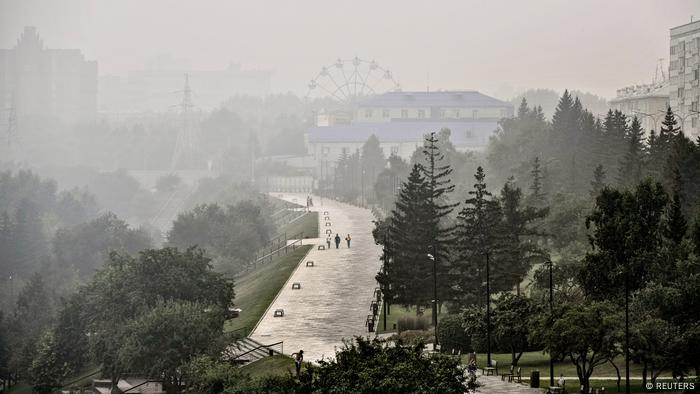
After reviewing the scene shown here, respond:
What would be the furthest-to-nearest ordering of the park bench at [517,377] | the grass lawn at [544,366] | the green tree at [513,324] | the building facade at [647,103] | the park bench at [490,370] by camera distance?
1. the building facade at [647,103]
2. the green tree at [513,324]
3. the park bench at [490,370]
4. the grass lawn at [544,366]
5. the park bench at [517,377]

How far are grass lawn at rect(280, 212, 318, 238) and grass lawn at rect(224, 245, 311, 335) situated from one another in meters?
15.7

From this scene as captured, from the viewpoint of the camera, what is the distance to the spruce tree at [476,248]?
7500 cm

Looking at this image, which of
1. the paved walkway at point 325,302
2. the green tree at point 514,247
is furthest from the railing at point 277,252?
the green tree at point 514,247

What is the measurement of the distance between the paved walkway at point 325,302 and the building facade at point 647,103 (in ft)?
172

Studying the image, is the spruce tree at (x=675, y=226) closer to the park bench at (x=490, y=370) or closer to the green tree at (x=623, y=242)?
the green tree at (x=623, y=242)

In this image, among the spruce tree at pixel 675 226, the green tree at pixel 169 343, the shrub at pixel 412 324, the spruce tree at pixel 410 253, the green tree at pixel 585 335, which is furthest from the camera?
the spruce tree at pixel 410 253

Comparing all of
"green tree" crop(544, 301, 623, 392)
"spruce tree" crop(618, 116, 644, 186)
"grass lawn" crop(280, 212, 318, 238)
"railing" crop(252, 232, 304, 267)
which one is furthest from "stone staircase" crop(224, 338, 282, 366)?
"grass lawn" crop(280, 212, 318, 238)

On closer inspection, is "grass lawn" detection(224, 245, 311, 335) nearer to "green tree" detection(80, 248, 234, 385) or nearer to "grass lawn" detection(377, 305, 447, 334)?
"green tree" detection(80, 248, 234, 385)

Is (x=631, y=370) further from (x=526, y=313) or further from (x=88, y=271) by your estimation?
(x=88, y=271)

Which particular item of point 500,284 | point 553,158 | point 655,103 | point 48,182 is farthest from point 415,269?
point 48,182

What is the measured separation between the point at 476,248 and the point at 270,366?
19.0 metres

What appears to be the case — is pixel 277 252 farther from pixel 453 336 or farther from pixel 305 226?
pixel 453 336

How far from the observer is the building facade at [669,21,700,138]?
130250 millimetres

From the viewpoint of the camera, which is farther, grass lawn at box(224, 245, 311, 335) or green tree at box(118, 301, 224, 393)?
grass lawn at box(224, 245, 311, 335)
